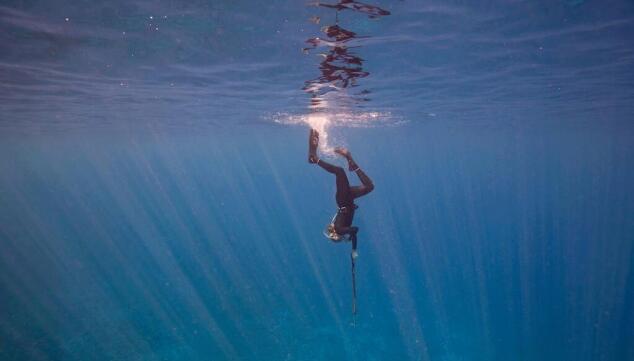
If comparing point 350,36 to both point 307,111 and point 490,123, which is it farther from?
point 490,123

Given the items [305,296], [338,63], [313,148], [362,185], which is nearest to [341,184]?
[362,185]

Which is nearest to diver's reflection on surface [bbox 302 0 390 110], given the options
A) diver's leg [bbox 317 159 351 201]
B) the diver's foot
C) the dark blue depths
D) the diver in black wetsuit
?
the diver's foot

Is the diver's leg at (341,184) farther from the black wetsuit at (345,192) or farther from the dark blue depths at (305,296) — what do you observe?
the dark blue depths at (305,296)

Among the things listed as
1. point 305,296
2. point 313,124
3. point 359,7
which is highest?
point 359,7

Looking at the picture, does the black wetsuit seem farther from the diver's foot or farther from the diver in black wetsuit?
the diver's foot

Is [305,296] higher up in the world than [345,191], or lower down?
lower down

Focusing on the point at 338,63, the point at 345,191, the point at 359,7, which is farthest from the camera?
the point at 338,63

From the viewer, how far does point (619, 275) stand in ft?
92.5

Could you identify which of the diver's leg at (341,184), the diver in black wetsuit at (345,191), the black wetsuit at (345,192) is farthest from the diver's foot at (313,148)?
the diver's leg at (341,184)

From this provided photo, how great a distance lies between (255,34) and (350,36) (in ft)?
8.69

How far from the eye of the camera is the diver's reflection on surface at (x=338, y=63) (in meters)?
8.48

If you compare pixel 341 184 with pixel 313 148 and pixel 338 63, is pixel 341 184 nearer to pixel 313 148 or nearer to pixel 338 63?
pixel 313 148

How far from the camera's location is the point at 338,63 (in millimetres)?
12852

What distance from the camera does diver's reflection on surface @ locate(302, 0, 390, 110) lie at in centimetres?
848
